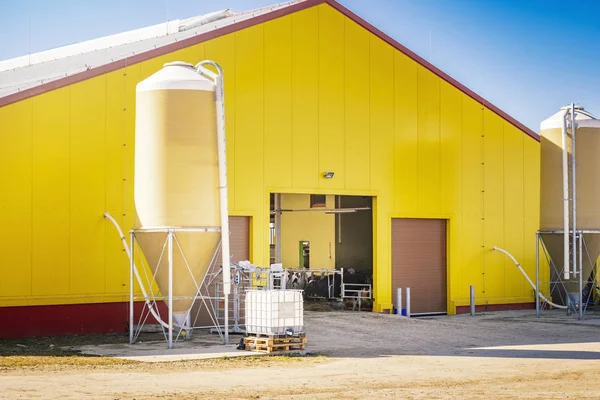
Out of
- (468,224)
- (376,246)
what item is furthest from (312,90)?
(468,224)

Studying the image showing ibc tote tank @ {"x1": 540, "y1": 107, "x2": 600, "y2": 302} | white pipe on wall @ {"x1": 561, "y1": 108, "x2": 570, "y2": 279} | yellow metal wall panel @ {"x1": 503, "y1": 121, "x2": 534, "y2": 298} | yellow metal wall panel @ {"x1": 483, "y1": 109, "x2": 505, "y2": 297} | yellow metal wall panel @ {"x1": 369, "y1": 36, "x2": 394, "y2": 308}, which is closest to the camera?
yellow metal wall panel @ {"x1": 369, "y1": 36, "x2": 394, "y2": 308}

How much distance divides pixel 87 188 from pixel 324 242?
17.8 meters

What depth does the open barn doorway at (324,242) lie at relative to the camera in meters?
36.7

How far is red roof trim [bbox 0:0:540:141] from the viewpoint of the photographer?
23.0m

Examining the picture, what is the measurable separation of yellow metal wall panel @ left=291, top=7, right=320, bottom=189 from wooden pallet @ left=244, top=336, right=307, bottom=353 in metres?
8.07

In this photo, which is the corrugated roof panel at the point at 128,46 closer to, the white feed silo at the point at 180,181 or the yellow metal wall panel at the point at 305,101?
the yellow metal wall panel at the point at 305,101

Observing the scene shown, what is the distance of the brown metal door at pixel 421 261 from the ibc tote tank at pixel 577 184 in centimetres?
354

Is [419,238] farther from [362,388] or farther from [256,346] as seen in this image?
[362,388]

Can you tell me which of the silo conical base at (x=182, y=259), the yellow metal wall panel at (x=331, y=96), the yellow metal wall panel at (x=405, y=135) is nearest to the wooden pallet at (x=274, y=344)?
the silo conical base at (x=182, y=259)

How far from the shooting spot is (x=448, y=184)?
102 feet

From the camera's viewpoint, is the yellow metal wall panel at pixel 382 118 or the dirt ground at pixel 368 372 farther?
the yellow metal wall panel at pixel 382 118

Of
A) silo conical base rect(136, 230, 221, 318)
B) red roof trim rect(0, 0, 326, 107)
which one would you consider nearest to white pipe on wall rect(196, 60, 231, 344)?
silo conical base rect(136, 230, 221, 318)

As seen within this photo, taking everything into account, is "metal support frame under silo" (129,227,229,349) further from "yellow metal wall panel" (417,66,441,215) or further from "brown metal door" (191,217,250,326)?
"yellow metal wall panel" (417,66,441,215)

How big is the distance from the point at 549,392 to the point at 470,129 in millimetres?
17852
